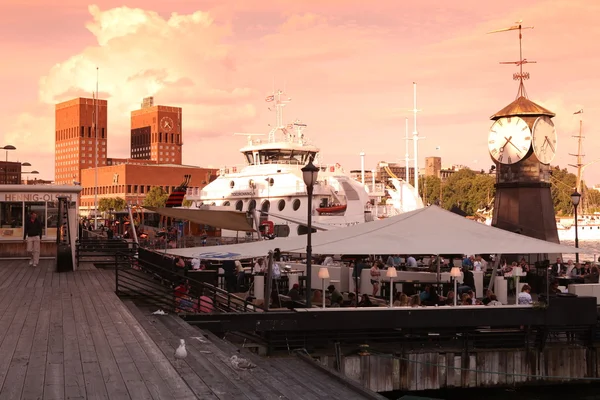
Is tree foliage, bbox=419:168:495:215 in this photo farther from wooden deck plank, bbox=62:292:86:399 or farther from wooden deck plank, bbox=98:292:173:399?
wooden deck plank, bbox=62:292:86:399

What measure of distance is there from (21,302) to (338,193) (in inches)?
1479

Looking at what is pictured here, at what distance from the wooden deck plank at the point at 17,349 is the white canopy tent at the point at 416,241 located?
4613 millimetres

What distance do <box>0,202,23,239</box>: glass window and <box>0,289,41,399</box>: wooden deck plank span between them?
1273 cm

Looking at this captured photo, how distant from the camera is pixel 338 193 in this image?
171 feet

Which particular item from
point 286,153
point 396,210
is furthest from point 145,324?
point 396,210

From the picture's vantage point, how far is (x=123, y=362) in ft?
32.7

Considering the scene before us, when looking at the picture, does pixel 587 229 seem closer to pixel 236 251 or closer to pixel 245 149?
pixel 245 149

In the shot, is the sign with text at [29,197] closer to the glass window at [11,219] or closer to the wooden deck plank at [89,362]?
the glass window at [11,219]

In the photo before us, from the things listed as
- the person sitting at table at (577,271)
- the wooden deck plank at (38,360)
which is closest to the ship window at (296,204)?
the person sitting at table at (577,271)

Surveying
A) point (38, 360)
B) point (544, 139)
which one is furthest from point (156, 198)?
point (38, 360)

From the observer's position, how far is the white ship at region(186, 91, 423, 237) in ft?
166

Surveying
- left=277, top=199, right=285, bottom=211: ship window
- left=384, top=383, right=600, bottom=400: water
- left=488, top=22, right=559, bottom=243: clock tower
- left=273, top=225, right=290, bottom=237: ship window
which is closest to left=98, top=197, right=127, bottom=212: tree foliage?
left=277, top=199, right=285, bottom=211: ship window

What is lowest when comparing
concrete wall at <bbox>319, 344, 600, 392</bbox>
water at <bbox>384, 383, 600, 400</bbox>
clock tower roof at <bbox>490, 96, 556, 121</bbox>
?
water at <bbox>384, 383, 600, 400</bbox>

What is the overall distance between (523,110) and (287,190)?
24.0 m
